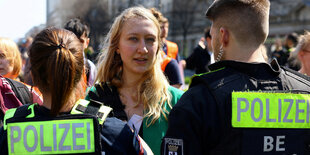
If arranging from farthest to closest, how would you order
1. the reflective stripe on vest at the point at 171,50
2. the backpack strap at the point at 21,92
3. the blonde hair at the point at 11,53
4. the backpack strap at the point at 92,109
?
the reflective stripe on vest at the point at 171,50, the blonde hair at the point at 11,53, the backpack strap at the point at 21,92, the backpack strap at the point at 92,109

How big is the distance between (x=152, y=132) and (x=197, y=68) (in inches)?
178

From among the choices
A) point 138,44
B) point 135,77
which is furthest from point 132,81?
point 138,44

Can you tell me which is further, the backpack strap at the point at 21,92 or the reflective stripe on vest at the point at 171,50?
Answer: the reflective stripe on vest at the point at 171,50

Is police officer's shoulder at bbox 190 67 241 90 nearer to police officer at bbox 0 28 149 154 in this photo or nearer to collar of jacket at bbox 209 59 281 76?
collar of jacket at bbox 209 59 281 76

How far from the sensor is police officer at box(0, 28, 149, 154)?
2.16 meters

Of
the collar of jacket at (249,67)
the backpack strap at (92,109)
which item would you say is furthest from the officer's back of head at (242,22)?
the backpack strap at (92,109)

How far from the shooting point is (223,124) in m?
2.13

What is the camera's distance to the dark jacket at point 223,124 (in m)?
2.13

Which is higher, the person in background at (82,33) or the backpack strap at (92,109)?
the person in background at (82,33)

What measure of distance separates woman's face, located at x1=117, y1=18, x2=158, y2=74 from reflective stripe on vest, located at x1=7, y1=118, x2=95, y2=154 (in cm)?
133

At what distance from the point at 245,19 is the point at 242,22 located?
3 cm

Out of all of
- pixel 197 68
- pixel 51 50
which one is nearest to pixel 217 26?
pixel 51 50

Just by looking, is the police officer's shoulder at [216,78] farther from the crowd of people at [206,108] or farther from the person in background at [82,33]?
the person in background at [82,33]

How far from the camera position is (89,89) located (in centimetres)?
342
